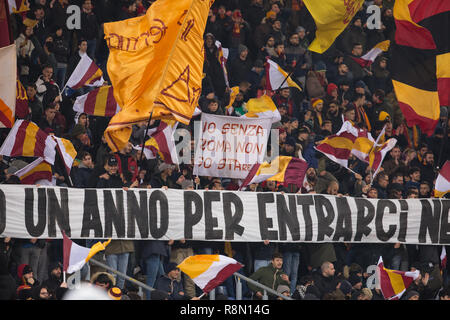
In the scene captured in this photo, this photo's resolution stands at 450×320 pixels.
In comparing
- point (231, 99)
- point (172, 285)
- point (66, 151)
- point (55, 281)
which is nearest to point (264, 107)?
point (231, 99)

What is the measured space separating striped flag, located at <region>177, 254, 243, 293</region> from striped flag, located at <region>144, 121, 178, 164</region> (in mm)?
2565

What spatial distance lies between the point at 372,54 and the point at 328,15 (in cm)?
435

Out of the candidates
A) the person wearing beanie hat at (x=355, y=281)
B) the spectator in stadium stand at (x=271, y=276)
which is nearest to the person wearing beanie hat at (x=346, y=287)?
the person wearing beanie hat at (x=355, y=281)

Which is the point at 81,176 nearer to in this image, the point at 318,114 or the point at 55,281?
the point at 55,281

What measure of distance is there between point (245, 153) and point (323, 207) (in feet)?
4.90

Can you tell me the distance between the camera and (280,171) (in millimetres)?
15352

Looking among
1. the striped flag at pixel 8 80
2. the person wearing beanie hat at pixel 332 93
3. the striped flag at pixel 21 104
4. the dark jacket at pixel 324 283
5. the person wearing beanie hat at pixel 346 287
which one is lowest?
the person wearing beanie hat at pixel 346 287

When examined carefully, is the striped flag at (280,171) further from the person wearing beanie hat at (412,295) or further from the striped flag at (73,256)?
the striped flag at (73,256)

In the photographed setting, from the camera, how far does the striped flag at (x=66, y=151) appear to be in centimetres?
1438

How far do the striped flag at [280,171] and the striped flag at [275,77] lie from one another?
2473 mm

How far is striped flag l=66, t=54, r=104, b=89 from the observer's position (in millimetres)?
15953

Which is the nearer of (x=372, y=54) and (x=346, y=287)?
(x=346, y=287)

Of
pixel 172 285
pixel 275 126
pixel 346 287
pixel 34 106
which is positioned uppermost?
pixel 34 106
